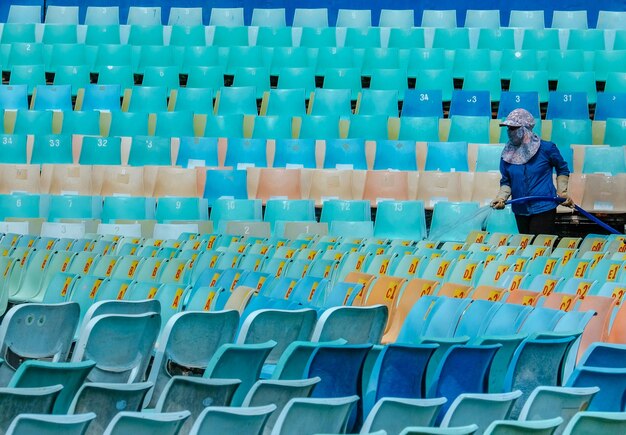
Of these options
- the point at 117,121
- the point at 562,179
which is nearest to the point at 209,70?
the point at 117,121

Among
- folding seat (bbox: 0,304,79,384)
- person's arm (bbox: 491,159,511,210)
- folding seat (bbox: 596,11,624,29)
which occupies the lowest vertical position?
folding seat (bbox: 0,304,79,384)

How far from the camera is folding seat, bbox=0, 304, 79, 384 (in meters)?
4.00

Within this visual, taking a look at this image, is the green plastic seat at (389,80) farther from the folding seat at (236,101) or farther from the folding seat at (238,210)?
the folding seat at (238,210)

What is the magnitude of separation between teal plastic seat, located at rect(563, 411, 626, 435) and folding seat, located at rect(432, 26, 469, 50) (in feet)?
29.7

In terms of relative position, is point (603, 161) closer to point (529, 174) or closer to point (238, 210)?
point (529, 174)

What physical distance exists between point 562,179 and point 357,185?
6.24 feet

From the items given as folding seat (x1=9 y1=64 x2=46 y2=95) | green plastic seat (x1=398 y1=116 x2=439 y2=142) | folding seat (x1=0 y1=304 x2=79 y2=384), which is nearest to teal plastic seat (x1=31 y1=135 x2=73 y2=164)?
folding seat (x1=9 y1=64 x2=46 y2=95)

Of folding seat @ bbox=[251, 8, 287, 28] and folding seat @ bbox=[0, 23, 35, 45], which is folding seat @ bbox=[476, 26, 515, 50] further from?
folding seat @ bbox=[0, 23, 35, 45]

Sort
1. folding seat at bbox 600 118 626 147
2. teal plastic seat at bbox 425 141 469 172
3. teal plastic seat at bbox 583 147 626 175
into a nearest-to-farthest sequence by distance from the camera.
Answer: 1. teal plastic seat at bbox 583 147 626 175
2. teal plastic seat at bbox 425 141 469 172
3. folding seat at bbox 600 118 626 147

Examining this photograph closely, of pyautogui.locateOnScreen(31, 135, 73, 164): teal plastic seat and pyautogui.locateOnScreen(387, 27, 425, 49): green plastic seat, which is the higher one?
pyautogui.locateOnScreen(387, 27, 425, 49): green plastic seat

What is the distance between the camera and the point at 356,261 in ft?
20.3

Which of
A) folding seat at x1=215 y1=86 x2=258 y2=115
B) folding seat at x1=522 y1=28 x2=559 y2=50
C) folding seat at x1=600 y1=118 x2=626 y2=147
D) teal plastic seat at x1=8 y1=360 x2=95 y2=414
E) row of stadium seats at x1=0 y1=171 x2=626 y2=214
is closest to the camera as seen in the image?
teal plastic seat at x1=8 y1=360 x2=95 y2=414

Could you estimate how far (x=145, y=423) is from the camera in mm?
2293

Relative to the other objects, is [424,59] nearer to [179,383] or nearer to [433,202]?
[433,202]
